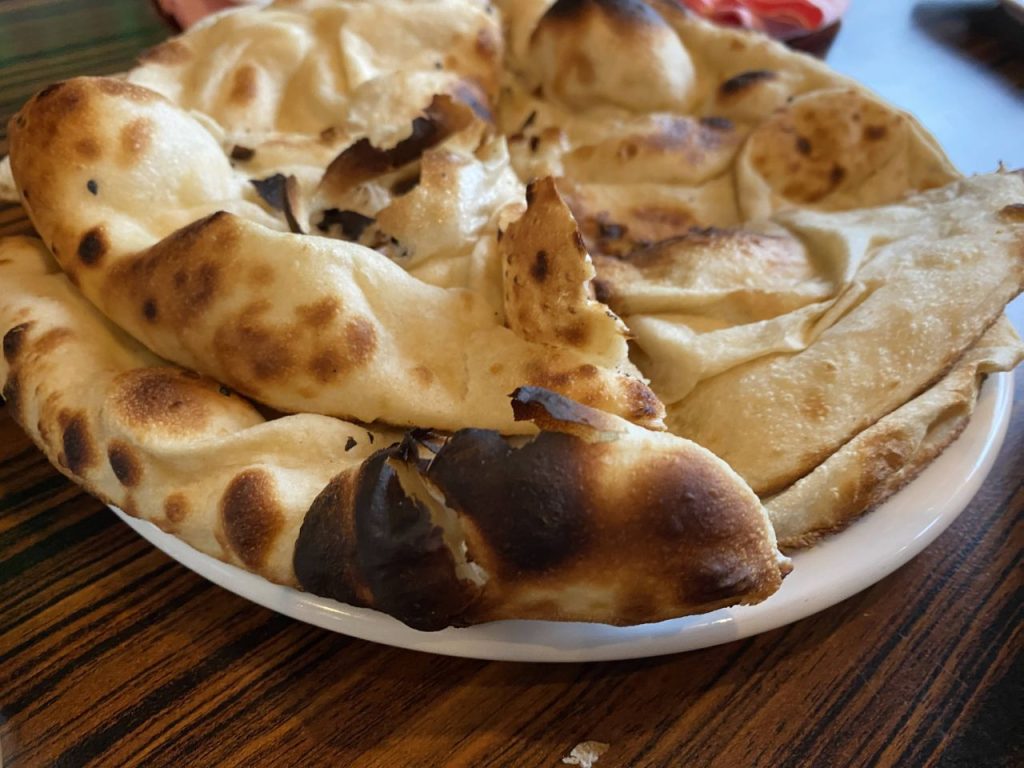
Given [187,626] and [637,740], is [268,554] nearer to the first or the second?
[187,626]

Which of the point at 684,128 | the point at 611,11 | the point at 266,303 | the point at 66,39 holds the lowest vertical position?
the point at 66,39

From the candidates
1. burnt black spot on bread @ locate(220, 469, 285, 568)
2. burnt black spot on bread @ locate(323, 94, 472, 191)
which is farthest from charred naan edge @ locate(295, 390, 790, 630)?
burnt black spot on bread @ locate(323, 94, 472, 191)

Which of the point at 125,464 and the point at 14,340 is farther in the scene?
the point at 14,340

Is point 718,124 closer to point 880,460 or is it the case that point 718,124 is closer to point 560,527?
point 880,460

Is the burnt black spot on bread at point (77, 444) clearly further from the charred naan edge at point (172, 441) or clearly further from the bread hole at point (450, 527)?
the bread hole at point (450, 527)

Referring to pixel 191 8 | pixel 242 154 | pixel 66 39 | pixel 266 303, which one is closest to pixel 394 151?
pixel 242 154

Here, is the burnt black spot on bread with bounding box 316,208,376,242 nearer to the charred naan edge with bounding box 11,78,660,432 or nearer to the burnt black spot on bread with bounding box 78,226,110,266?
the charred naan edge with bounding box 11,78,660,432

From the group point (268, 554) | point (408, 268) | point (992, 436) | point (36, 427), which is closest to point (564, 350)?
point (408, 268)
